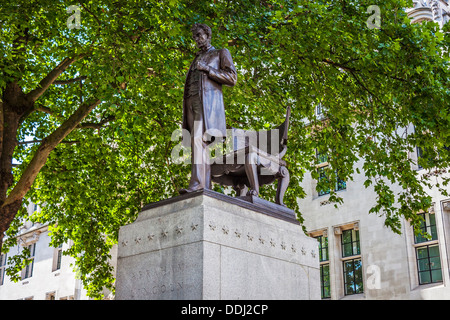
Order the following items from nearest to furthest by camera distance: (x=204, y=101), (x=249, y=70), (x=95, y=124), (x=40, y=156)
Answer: (x=204, y=101)
(x=40, y=156)
(x=249, y=70)
(x=95, y=124)

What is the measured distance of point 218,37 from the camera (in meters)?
13.7

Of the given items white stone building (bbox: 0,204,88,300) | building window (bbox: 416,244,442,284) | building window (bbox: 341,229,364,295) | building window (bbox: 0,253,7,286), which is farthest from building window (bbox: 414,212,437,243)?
building window (bbox: 0,253,7,286)

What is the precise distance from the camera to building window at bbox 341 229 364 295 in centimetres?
2306

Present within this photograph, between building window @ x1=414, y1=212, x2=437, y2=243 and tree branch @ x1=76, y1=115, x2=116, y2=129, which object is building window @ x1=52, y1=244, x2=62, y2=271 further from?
building window @ x1=414, y1=212, x2=437, y2=243

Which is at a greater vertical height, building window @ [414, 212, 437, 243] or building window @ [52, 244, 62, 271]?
building window @ [52, 244, 62, 271]

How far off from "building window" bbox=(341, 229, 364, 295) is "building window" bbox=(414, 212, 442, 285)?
8.18 feet

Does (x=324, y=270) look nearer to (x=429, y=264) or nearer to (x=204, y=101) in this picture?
(x=429, y=264)

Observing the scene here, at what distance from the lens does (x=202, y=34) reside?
342 inches

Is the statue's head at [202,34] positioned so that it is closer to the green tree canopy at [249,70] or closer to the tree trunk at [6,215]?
the green tree canopy at [249,70]

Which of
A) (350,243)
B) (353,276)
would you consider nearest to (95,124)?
(350,243)

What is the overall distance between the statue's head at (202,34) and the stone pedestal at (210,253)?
89.4 inches

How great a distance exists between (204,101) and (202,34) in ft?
3.27
